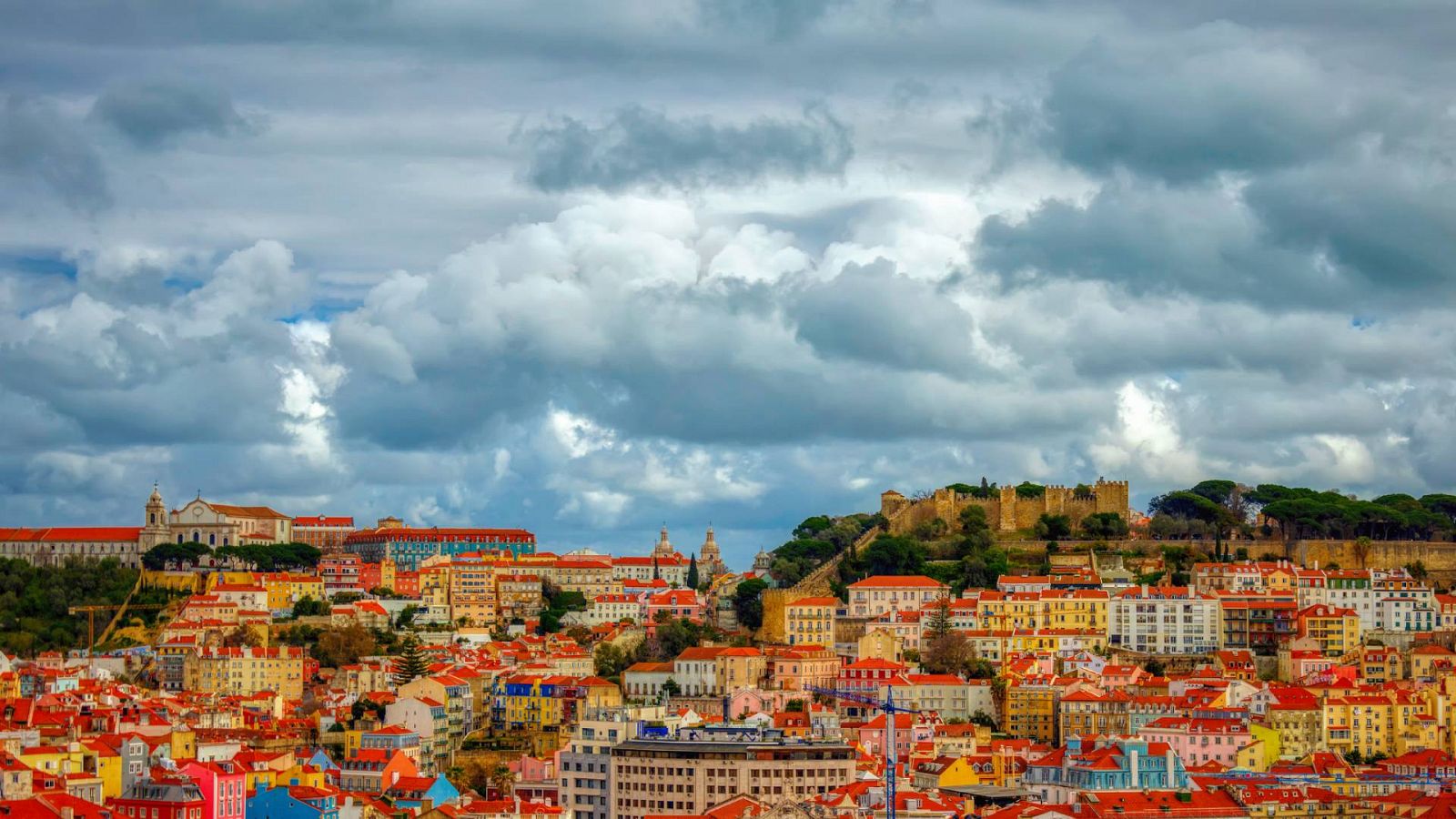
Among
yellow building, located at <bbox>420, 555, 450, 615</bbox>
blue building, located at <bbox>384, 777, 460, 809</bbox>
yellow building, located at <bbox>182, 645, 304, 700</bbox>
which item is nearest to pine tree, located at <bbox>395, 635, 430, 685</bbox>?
yellow building, located at <bbox>182, 645, 304, 700</bbox>

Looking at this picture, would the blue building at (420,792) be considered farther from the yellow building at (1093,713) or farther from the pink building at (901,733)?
the yellow building at (1093,713)

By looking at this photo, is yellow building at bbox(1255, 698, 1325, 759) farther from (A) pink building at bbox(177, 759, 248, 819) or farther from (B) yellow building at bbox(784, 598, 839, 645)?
(A) pink building at bbox(177, 759, 248, 819)

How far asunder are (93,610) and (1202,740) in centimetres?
4251

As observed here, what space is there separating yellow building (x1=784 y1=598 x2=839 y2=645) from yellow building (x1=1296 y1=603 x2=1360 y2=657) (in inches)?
605

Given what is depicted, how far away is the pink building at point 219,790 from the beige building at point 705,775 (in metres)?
8.94

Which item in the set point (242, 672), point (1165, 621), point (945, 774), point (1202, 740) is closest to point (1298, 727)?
point (1202, 740)

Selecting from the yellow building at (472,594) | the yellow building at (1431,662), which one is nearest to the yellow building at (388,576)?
the yellow building at (472,594)

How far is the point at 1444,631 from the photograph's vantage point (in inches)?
2879

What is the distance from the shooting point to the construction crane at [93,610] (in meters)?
82.6

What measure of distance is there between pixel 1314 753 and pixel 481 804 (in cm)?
2246

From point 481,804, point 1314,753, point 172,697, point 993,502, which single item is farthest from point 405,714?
point 993,502

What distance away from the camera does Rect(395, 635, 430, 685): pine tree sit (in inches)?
2884

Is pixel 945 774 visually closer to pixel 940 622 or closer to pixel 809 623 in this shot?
pixel 940 622

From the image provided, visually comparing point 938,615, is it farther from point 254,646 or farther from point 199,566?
point 199,566
